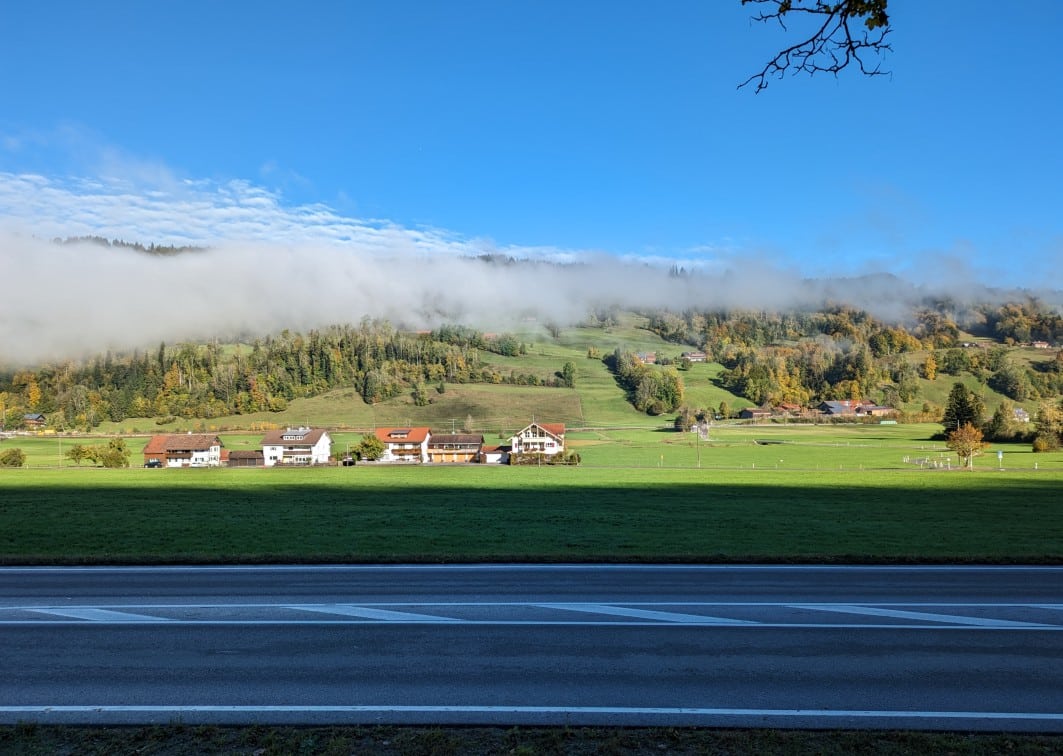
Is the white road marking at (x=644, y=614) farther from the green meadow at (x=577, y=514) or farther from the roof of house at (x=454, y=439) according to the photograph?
the roof of house at (x=454, y=439)

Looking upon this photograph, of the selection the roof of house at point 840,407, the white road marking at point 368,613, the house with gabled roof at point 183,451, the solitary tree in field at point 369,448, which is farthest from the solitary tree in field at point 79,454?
the roof of house at point 840,407

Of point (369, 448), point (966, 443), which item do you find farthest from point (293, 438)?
point (966, 443)

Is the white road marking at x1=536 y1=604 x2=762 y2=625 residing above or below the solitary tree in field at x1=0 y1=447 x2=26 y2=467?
above

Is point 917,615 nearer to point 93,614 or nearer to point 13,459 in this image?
point 93,614

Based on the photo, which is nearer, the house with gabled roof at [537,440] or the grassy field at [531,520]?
the grassy field at [531,520]

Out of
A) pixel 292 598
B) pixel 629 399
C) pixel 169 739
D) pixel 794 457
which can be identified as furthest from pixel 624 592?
pixel 629 399

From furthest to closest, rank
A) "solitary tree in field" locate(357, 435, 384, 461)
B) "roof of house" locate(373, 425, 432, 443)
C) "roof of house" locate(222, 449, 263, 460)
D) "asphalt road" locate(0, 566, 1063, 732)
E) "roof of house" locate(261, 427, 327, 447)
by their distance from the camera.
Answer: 1. "roof of house" locate(373, 425, 432, 443)
2. "roof of house" locate(261, 427, 327, 447)
3. "roof of house" locate(222, 449, 263, 460)
4. "solitary tree in field" locate(357, 435, 384, 461)
5. "asphalt road" locate(0, 566, 1063, 732)

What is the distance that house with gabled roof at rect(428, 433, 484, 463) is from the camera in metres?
104

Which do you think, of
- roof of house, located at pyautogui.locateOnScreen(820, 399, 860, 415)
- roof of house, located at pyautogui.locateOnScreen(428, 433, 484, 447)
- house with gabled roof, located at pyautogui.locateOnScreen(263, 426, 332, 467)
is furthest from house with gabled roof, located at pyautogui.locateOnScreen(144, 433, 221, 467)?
roof of house, located at pyautogui.locateOnScreen(820, 399, 860, 415)

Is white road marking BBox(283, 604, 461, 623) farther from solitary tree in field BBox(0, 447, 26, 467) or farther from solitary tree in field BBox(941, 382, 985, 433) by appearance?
solitary tree in field BBox(941, 382, 985, 433)

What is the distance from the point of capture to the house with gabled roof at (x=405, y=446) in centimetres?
10416

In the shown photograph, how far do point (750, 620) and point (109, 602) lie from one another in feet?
39.0

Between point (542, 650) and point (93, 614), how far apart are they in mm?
8233

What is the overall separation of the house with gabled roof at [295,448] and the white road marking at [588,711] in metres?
99.4
